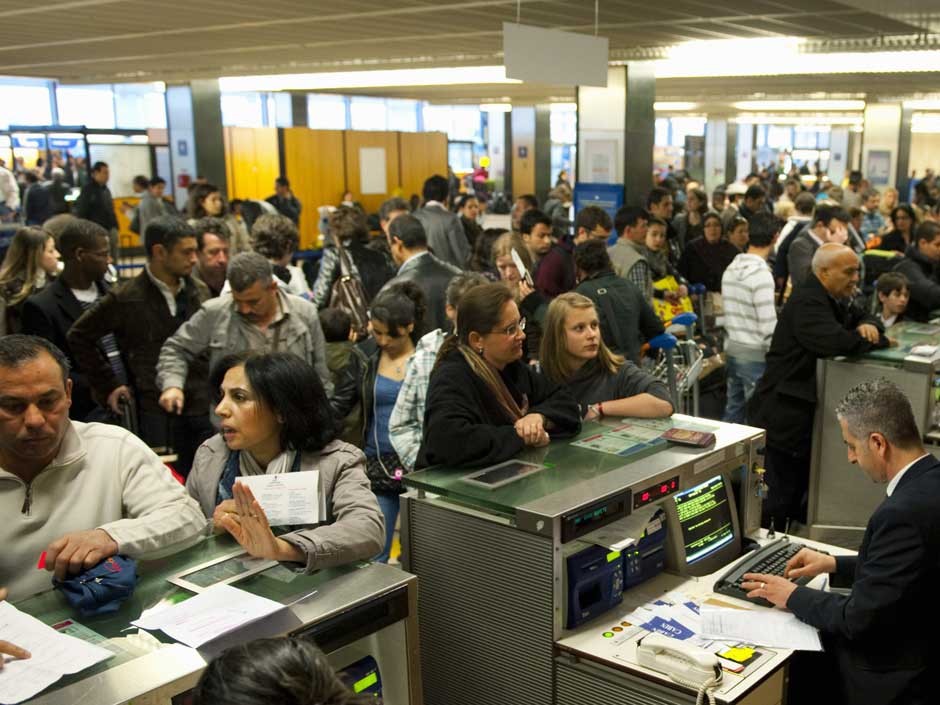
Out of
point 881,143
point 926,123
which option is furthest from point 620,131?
point 926,123

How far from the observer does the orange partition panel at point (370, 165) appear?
17391mm

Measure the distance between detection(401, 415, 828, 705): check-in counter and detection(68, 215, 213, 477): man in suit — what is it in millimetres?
1829

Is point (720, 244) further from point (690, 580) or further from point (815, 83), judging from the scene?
point (815, 83)

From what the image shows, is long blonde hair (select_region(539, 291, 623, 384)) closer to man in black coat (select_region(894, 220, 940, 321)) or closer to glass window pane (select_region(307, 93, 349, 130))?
man in black coat (select_region(894, 220, 940, 321))

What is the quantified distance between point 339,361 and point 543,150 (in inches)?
767

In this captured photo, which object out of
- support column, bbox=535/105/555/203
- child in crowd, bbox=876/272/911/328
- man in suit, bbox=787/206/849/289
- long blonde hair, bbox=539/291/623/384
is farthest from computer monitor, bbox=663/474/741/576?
support column, bbox=535/105/555/203

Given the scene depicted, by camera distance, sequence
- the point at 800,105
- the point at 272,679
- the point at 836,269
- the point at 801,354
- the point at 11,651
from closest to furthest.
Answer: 1. the point at 272,679
2. the point at 11,651
3. the point at 836,269
4. the point at 801,354
5. the point at 800,105

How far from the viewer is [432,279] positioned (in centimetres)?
564

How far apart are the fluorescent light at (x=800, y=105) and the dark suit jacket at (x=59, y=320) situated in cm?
1811

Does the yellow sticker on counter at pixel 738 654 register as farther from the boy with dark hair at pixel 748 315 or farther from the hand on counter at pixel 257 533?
the boy with dark hair at pixel 748 315

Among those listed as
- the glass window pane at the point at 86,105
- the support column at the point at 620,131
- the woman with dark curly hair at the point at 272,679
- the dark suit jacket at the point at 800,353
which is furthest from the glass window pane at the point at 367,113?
the woman with dark curly hair at the point at 272,679

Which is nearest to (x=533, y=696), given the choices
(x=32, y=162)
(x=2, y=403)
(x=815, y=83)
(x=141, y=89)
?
(x=2, y=403)

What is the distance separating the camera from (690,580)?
3.14m

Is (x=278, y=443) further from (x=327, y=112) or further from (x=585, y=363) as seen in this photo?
(x=327, y=112)
